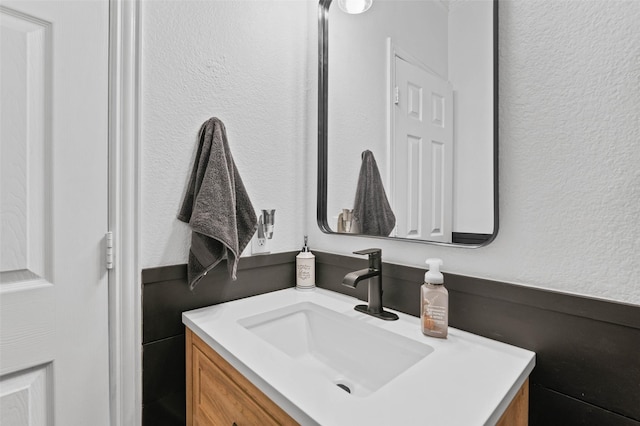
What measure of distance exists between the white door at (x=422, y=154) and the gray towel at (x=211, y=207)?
51 centimetres

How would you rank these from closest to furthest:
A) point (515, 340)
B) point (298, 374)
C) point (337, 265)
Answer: point (298, 374) < point (515, 340) < point (337, 265)

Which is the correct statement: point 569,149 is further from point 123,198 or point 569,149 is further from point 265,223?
point 123,198

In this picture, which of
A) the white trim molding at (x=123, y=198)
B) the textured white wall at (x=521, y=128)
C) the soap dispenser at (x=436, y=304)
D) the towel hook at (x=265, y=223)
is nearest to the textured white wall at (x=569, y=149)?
the textured white wall at (x=521, y=128)

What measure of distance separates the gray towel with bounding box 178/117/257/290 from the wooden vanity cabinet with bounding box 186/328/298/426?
0.21 meters

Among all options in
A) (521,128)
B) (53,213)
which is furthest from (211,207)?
(521,128)

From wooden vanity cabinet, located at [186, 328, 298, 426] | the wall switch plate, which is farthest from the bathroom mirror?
wooden vanity cabinet, located at [186, 328, 298, 426]

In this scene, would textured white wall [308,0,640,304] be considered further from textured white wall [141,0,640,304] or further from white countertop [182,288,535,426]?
white countertop [182,288,535,426]

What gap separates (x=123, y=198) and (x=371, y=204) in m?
0.73

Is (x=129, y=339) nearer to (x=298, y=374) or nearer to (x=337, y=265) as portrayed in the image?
(x=298, y=374)

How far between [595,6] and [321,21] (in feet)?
2.77

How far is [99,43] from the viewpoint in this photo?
809 mm

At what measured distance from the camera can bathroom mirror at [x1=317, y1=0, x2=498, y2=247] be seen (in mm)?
773

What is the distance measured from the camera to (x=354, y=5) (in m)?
1.09

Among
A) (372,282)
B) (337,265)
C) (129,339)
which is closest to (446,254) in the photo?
(372,282)
